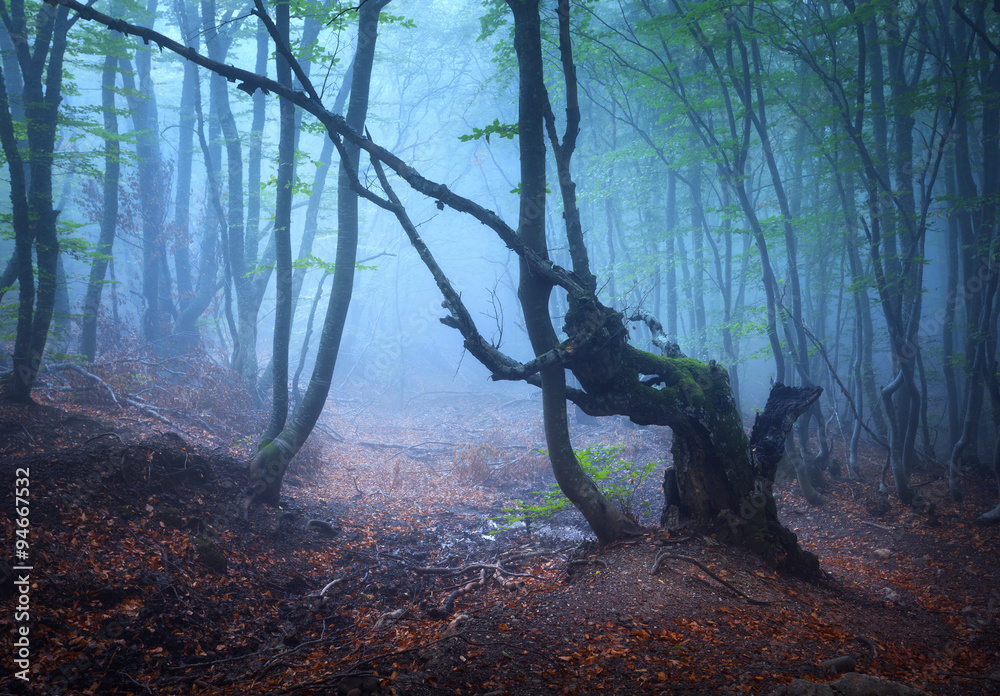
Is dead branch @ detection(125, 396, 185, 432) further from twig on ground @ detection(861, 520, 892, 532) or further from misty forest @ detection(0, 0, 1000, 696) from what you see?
twig on ground @ detection(861, 520, 892, 532)

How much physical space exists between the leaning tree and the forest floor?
1.84 ft

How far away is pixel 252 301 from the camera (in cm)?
1415

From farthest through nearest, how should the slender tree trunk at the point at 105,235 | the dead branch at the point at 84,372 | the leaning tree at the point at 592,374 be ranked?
the slender tree trunk at the point at 105,235 → the dead branch at the point at 84,372 → the leaning tree at the point at 592,374

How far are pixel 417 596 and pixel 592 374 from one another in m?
3.37

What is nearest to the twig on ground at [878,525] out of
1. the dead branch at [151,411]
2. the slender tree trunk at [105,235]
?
the dead branch at [151,411]

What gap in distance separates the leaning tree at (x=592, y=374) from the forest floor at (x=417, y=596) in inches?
22.1

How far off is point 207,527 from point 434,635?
3.21m

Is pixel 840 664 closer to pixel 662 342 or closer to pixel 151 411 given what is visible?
pixel 662 342

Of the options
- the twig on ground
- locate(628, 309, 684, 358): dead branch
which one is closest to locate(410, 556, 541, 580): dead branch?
locate(628, 309, 684, 358): dead branch

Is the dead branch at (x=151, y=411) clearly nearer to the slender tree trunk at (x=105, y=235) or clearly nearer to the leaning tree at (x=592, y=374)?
the slender tree trunk at (x=105, y=235)

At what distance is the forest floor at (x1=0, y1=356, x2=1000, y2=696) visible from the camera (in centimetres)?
370

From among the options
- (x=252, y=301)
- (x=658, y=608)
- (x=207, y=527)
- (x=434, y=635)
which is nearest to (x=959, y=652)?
(x=658, y=608)

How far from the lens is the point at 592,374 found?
216 inches

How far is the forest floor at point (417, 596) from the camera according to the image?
3701 millimetres
